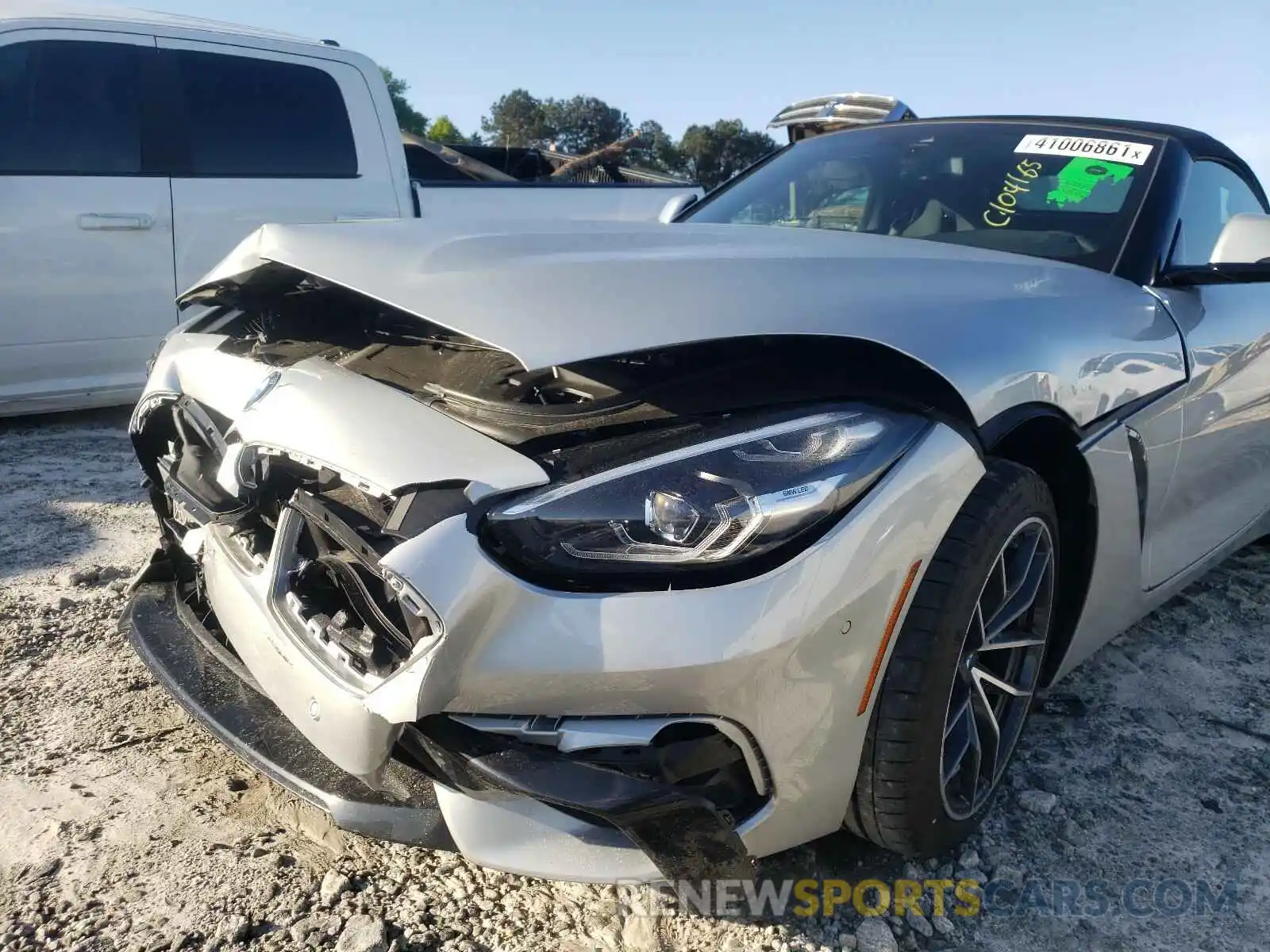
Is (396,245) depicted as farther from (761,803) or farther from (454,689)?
(761,803)

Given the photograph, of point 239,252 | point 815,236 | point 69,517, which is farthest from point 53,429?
point 815,236

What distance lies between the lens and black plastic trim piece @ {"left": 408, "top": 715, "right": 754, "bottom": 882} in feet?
4.65

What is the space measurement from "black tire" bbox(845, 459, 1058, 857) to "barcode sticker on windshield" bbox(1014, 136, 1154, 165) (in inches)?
54.9

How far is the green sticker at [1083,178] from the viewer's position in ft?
8.73

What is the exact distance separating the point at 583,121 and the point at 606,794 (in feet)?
213

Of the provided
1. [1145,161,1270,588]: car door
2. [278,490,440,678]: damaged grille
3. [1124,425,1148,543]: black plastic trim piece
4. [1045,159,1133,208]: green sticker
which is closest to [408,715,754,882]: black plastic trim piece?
[278,490,440,678]: damaged grille

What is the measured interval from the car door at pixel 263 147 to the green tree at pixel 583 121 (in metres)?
53.9

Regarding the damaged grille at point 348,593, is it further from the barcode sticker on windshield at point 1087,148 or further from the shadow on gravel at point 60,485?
the barcode sticker on windshield at point 1087,148

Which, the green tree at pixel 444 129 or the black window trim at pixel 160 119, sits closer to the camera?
the black window trim at pixel 160 119

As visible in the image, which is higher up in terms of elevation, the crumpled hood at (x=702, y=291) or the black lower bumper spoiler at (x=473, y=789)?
the crumpled hood at (x=702, y=291)

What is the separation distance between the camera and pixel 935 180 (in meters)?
2.90

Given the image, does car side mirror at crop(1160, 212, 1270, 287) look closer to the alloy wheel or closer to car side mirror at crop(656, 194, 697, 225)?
the alloy wheel

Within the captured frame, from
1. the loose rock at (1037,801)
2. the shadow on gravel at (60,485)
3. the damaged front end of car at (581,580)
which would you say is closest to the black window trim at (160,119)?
the shadow on gravel at (60,485)

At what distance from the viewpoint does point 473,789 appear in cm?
150
